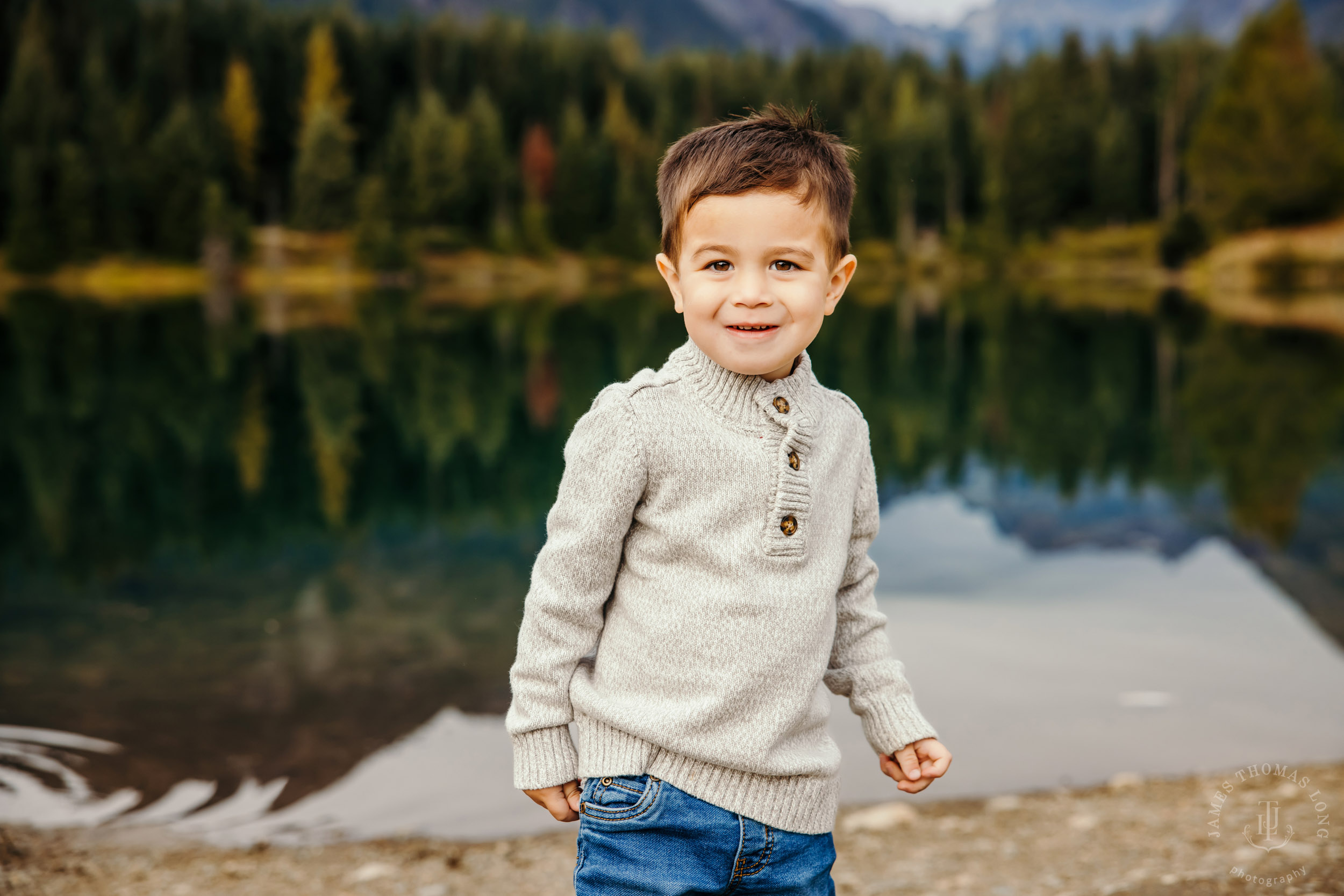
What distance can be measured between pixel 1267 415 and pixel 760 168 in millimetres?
14097

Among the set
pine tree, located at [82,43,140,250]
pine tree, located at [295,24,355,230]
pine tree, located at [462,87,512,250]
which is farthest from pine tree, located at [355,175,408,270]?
pine tree, located at [82,43,140,250]

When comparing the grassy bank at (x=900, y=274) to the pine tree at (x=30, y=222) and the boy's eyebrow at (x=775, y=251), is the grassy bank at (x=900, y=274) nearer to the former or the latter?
the pine tree at (x=30, y=222)

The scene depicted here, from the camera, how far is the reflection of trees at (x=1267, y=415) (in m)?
10.5

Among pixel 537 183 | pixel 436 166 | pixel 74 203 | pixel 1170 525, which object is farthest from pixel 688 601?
pixel 537 183

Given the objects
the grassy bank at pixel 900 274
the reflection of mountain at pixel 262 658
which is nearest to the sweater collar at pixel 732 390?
the reflection of mountain at pixel 262 658

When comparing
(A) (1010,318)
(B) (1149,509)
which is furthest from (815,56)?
(B) (1149,509)

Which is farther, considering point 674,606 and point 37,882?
point 37,882

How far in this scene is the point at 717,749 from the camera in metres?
2.16

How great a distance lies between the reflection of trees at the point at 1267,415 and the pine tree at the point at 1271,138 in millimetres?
22278

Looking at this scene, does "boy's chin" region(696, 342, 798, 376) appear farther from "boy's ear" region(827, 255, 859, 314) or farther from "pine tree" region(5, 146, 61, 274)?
"pine tree" region(5, 146, 61, 274)

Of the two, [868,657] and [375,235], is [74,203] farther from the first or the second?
[868,657]

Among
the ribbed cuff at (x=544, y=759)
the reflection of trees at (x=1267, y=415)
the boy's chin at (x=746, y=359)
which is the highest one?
the boy's chin at (x=746, y=359)

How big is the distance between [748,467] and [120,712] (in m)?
4.43

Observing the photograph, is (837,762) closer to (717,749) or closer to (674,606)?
(717,749)
